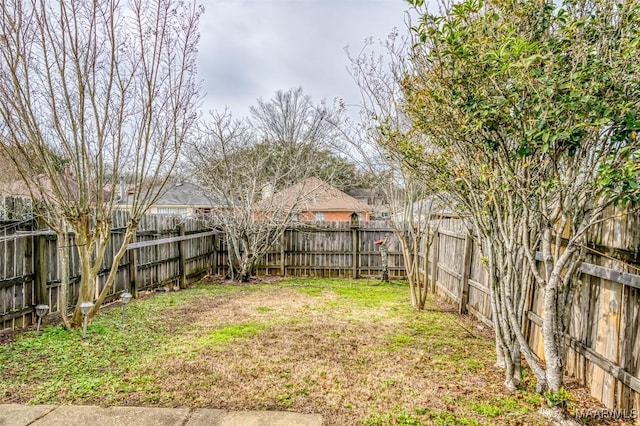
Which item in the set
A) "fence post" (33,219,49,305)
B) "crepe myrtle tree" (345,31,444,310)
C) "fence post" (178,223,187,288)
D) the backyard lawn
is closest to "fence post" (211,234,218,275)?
"fence post" (178,223,187,288)

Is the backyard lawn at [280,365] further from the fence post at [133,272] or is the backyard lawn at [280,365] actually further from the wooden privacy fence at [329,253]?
the wooden privacy fence at [329,253]

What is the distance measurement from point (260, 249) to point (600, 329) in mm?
7248

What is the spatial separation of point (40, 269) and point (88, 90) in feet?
7.40

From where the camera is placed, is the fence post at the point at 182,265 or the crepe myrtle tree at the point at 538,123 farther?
the fence post at the point at 182,265

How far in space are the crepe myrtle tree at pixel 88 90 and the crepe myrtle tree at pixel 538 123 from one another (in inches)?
122

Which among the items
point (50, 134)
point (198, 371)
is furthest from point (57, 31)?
point (198, 371)

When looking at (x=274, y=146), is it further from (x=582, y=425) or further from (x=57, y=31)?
(x=582, y=425)

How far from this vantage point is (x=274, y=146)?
452 inches

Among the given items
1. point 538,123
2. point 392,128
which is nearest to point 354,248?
point 392,128

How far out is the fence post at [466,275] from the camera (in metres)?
5.52

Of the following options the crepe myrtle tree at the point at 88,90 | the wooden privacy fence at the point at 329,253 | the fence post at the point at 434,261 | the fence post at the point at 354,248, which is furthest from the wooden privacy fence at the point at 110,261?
the fence post at the point at 434,261

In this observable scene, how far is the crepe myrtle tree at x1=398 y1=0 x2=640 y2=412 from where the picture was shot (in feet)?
6.56

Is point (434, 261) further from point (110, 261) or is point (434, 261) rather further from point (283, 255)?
point (110, 261)

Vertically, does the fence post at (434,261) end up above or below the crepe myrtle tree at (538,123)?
below
